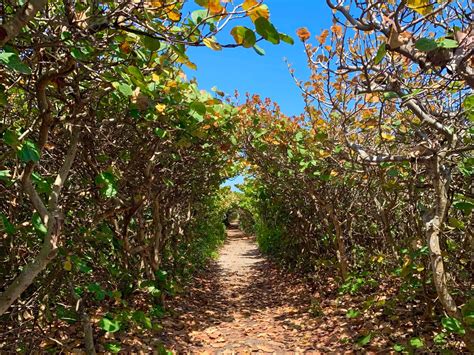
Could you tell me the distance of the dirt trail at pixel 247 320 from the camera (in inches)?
Answer: 178

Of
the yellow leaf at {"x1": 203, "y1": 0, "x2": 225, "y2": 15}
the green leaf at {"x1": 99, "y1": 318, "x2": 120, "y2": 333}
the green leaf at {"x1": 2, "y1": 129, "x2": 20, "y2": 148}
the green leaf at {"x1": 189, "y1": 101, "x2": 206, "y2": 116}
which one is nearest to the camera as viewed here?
the yellow leaf at {"x1": 203, "y1": 0, "x2": 225, "y2": 15}

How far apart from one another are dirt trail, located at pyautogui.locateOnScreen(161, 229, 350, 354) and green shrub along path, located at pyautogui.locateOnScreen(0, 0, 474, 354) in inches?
1.7

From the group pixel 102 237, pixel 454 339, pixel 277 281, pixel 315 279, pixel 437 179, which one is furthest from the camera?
pixel 277 281

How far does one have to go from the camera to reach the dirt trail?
4.52m

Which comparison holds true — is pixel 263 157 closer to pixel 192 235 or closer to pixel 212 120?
pixel 212 120

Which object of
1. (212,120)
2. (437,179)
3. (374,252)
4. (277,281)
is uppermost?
(212,120)

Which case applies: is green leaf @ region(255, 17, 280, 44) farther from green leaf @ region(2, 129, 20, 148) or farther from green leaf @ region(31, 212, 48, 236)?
green leaf @ region(31, 212, 48, 236)

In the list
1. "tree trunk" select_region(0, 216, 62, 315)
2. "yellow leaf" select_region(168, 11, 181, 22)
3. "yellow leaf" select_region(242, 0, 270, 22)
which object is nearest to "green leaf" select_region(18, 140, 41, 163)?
"tree trunk" select_region(0, 216, 62, 315)

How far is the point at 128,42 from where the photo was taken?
7.06 ft

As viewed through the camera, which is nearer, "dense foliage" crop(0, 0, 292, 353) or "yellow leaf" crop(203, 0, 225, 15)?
"yellow leaf" crop(203, 0, 225, 15)

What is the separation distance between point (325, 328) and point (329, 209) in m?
1.89

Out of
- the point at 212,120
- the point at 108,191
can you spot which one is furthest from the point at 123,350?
the point at 212,120

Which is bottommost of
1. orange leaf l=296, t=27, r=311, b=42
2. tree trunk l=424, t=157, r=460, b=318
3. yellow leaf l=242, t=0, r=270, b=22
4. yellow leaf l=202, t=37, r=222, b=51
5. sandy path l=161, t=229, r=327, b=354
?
sandy path l=161, t=229, r=327, b=354

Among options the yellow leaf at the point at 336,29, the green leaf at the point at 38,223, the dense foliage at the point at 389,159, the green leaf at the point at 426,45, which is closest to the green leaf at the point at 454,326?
the dense foliage at the point at 389,159
